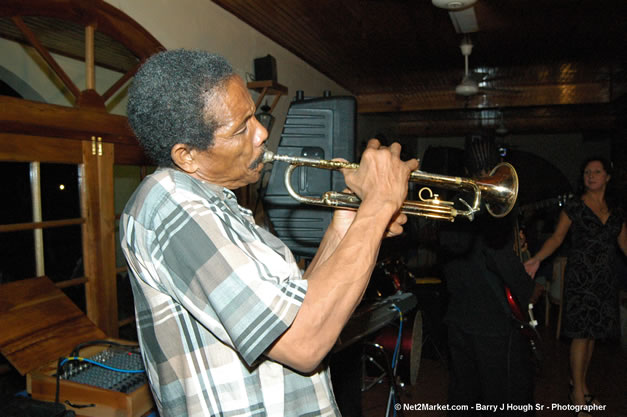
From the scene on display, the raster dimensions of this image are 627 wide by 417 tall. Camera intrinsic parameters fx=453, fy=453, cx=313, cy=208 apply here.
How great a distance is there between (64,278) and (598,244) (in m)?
3.44

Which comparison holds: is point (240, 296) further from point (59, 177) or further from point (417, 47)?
point (417, 47)

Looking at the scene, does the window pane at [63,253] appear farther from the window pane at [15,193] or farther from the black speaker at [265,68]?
the black speaker at [265,68]

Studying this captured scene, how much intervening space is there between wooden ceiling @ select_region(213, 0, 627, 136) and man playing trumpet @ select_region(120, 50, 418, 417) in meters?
2.88

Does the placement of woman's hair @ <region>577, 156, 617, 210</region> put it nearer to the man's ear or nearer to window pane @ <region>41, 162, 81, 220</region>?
the man's ear

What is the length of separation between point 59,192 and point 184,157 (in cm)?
166

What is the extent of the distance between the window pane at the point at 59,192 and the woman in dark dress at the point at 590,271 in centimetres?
291

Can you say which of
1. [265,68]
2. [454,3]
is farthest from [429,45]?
[265,68]

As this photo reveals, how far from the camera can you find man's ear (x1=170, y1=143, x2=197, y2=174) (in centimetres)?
103

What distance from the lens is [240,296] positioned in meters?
0.82

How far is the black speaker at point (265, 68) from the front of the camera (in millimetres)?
3869

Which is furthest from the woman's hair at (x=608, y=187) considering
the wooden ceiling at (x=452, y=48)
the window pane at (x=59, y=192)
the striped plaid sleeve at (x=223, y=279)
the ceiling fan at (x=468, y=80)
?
the window pane at (x=59, y=192)

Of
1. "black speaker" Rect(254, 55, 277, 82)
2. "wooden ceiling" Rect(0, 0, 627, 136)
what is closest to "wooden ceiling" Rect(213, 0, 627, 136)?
"wooden ceiling" Rect(0, 0, 627, 136)

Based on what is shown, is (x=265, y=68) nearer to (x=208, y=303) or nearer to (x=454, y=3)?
(x=454, y=3)

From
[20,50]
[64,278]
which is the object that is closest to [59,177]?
[64,278]
